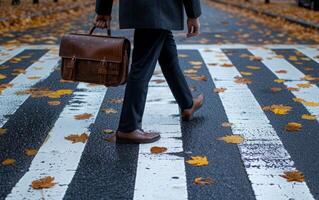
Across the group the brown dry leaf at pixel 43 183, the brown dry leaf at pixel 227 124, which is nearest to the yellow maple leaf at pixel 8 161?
the brown dry leaf at pixel 43 183

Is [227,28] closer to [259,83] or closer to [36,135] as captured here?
[259,83]

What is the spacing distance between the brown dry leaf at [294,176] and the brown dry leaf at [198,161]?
0.58 meters

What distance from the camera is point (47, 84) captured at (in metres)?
7.04

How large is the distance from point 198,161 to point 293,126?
1.33m

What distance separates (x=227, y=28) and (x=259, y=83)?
783 cm

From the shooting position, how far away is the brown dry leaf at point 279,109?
5691 mm

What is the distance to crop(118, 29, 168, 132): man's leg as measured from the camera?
4.41m

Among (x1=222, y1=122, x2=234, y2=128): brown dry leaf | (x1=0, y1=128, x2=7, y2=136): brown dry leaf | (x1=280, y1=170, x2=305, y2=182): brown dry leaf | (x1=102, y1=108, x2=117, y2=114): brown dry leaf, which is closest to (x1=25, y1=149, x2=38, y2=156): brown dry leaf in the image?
(x1=0, y1=128, x2=7, y2=136): brown dry leaf

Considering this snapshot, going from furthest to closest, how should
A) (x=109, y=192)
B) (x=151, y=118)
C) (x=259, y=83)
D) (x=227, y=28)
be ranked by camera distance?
(x=227, y=28)
(x=259, y=83)
(x=151, y=118)
(x=109, y=192)

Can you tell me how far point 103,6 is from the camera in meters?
4.51

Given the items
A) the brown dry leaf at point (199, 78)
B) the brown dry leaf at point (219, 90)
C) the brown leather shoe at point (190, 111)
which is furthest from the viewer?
the brown dry leaf at point (199, 78)

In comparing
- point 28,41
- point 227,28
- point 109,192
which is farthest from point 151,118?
point 227,28

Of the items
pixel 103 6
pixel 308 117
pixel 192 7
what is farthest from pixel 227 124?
pixel 103 6

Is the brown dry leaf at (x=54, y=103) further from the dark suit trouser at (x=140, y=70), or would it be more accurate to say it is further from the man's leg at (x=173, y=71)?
the dark suit trouser at (x=140, y=70)
